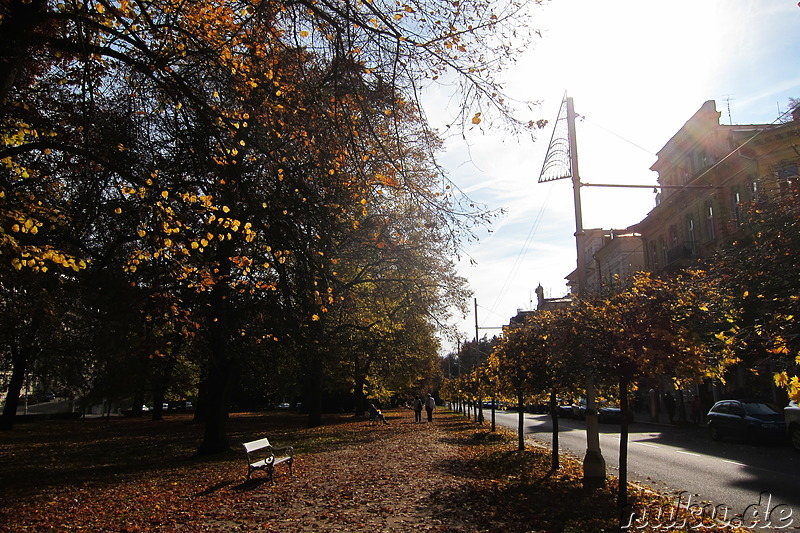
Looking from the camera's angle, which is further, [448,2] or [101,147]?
[101,147]

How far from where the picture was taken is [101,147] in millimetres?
7926

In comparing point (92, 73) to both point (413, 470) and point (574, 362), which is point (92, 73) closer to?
point (574, 362)

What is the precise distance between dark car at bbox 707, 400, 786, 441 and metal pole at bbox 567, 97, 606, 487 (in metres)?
10.6

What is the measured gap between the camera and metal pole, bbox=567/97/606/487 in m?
11.1

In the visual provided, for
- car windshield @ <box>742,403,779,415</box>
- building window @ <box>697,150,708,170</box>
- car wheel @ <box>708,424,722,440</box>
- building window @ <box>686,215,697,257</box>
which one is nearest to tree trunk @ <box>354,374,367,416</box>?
building window @ <box>686,215,697,257</box>

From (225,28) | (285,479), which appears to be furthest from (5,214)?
(285,479)

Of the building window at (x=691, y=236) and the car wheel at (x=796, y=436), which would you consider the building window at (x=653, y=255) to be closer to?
the building window at (x=691, y=236)

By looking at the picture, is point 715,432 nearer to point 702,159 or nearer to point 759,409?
point 759,409

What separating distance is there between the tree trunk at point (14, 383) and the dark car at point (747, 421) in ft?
95.1

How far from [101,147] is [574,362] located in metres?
8.07

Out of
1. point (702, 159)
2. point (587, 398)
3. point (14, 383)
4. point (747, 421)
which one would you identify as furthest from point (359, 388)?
point (587, 398)

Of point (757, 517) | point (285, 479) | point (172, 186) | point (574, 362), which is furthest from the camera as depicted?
point (285, 479)

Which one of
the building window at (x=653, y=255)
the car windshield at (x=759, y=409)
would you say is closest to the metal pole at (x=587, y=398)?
the car windshield at (x=759, y=409)

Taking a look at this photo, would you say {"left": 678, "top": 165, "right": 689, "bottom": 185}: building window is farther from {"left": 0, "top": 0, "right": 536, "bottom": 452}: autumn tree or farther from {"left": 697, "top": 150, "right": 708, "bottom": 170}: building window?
{"left": 0, "top": 0, "right": 536, "bottom": 452}: autumn tree
